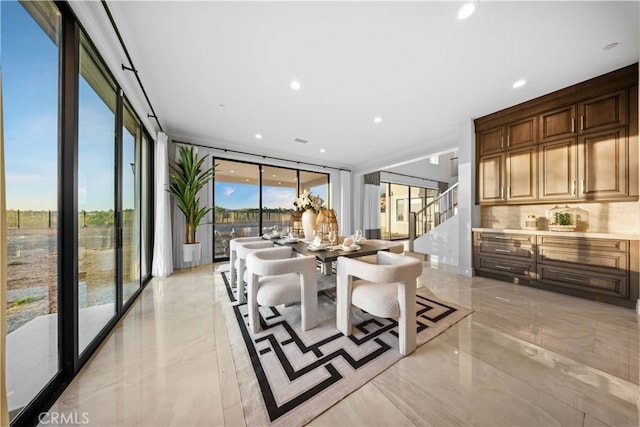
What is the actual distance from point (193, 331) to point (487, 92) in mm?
4410

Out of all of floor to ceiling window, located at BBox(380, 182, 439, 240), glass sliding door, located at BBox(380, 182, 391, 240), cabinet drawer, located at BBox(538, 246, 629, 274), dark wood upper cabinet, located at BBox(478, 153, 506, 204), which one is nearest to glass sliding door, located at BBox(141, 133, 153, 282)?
dark wood upper cabinet, located at BBox(478, 153, 506, 204)

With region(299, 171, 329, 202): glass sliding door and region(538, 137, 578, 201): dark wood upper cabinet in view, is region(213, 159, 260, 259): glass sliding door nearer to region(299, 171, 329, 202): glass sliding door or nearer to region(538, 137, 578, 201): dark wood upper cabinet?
region(299, 171, 329, 202): glass sliding door

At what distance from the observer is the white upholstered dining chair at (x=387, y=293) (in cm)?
154

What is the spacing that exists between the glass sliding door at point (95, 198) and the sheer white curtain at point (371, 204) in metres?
5.82

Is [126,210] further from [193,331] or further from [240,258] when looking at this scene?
[193,331]

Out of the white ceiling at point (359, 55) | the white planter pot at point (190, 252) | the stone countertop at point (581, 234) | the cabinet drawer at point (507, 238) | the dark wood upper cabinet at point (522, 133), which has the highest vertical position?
the white ceiling at point (359, 55)

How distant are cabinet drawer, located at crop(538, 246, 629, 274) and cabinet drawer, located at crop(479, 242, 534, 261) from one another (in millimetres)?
120

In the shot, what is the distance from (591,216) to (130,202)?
6.08 metres

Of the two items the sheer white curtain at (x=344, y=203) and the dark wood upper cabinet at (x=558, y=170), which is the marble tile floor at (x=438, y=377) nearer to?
the dark wood upper cabinet at (x=558, y=170)

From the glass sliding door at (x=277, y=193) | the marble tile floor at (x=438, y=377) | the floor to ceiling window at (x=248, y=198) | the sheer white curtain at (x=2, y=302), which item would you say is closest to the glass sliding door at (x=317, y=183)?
the floor to ceiling window at (x=248, y=198)

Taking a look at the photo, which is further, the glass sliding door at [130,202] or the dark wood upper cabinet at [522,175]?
the dark wood upper cabinet at [522,175]

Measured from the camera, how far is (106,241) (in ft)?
6.49

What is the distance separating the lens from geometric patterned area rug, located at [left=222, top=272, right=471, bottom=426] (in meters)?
1.17

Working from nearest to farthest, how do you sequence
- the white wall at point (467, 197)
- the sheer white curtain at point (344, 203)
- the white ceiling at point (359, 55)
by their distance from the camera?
the white ceiling at point (359, 55) < the white wall at point (467, 197) < the sheer white curtain at point (344, 203)
